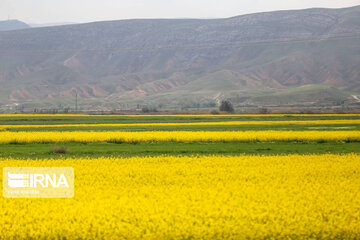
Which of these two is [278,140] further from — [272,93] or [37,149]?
[272,93]

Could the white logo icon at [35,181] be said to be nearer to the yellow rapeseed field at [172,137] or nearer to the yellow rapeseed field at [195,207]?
the yellow rapeseed field at [195,207]

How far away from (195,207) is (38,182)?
654cm

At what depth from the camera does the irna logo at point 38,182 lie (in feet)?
56.7

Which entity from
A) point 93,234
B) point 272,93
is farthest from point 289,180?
point 272,93

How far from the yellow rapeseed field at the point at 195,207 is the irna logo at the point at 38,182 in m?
0.50

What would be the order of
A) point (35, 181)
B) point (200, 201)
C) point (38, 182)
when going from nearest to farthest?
point (200, 201) → point (38, 182) → point (35, 181)

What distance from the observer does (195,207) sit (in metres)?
15.2

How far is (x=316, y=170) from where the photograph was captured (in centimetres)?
2281

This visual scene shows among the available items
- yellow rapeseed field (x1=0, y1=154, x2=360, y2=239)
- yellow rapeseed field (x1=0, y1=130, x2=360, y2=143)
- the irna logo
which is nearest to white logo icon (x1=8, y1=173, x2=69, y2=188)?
the irna logo

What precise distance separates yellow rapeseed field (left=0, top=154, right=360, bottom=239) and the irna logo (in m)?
0.50

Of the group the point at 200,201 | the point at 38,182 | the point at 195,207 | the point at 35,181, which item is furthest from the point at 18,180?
the point at 195,207

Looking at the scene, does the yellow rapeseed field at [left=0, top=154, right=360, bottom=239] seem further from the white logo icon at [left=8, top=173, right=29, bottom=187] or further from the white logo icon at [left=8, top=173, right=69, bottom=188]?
the white logo icon at [left=8, top=173, right=29, bottom=187]

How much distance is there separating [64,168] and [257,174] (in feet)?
27.3

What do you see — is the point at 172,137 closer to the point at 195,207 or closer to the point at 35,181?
the point at 35,181
